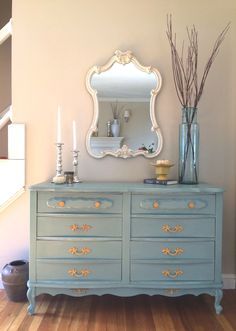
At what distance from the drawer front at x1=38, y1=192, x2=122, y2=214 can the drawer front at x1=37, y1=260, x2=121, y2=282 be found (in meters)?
0.34

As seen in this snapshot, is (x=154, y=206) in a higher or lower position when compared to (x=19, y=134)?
lower

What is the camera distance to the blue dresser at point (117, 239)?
192cm

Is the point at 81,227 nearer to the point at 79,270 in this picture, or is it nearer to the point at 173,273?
the point at 79,270

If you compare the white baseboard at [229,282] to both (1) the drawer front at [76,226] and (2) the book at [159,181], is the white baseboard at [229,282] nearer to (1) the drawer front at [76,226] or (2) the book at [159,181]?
(2) the book at [159,181]

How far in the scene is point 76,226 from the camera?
192 cm

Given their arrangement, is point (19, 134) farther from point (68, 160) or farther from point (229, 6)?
point (229, 6)

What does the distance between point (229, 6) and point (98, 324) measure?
8.61 ft

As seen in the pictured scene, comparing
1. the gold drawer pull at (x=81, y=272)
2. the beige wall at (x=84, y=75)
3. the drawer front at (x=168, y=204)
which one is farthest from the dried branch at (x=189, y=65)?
the gold drawer pull at (x=81, y=272)

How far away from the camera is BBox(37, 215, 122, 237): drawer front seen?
1922 mm

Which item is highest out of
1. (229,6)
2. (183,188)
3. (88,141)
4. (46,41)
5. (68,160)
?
(229,6)

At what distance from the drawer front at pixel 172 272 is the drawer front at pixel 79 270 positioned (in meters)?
0.13

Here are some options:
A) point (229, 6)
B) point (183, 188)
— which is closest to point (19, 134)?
point (183, 188)

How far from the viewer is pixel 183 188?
1.93m

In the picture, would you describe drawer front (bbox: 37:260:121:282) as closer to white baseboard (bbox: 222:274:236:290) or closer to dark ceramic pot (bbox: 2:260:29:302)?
dark ceramic pot (bbox: 2:260:29:302)
